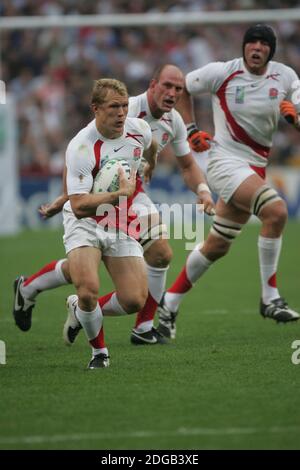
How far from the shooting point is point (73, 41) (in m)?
20.8

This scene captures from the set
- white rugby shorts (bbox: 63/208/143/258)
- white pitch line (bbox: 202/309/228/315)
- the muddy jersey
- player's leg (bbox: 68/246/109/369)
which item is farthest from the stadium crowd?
player's leg (bbox: 68/246/109/369)

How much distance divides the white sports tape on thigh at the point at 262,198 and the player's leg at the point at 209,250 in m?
0.32

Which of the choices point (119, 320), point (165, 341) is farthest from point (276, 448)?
point (119, 320)

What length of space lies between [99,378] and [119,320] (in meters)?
3.40

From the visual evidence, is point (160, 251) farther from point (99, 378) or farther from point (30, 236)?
point (30, 236)

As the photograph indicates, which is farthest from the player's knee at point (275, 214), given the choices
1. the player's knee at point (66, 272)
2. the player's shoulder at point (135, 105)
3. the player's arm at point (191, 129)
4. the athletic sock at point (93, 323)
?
the athletic sock at point (93, 323)

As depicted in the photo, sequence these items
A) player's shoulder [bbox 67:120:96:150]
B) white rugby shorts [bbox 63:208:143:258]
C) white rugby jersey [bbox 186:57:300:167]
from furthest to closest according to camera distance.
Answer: white rugby jersey [bbox 186:57:300:167] → white rugby shorts [bbox 63:208:143:258] → player's shoulder [bbox 67:120:96:150]

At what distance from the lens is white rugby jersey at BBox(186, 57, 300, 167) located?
920 cm

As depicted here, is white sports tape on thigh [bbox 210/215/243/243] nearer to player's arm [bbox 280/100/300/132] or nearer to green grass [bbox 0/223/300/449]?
green grass [bbox 0/223/300/449]

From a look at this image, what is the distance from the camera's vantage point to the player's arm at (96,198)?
698cm

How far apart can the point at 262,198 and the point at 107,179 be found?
199 cm

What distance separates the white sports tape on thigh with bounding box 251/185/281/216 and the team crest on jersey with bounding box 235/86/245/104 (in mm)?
843

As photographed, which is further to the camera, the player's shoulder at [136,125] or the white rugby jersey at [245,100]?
the white rugby jersey at [245,100]

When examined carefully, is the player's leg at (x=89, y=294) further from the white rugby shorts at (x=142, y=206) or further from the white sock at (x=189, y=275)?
the white sock at (x=189, y=275)
